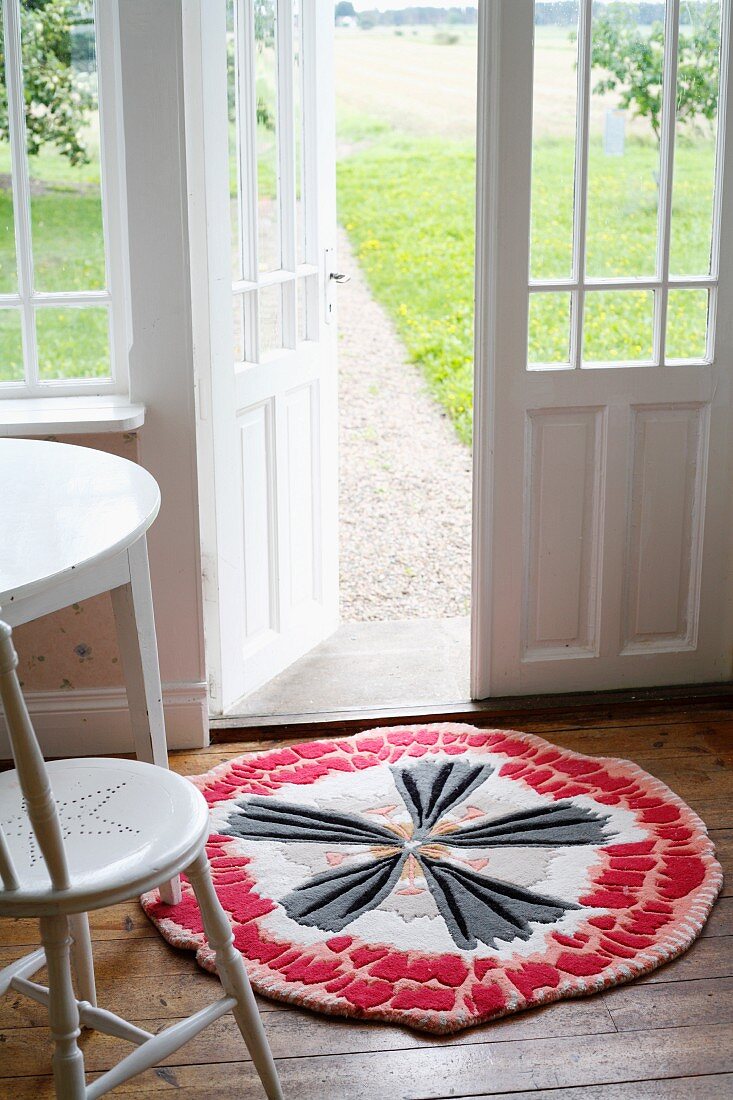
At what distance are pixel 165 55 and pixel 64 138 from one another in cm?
Result: 33

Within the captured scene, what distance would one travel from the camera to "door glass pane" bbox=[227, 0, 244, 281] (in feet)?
9.73

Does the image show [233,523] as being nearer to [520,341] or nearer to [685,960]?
[520,341]

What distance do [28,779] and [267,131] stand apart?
2.28 metres

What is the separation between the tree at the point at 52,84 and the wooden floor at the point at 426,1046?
70.5 inches

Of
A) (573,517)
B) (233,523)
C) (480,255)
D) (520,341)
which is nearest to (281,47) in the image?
(480,255)

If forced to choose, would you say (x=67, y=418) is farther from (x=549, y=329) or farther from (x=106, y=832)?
(x=106, y=832)

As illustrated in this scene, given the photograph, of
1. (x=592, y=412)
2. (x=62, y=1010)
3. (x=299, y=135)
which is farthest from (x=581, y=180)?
(x=62, y=1010)

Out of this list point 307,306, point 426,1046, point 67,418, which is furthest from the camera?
point 307,306

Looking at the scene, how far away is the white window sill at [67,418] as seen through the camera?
278 centimetres

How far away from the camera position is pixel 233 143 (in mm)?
3055

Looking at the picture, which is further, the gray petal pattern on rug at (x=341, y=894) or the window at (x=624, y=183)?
the window at (x=624, y=183)

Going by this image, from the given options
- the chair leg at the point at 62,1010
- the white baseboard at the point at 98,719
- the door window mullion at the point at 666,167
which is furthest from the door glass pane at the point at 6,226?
the chair leg at the point at 62,1010

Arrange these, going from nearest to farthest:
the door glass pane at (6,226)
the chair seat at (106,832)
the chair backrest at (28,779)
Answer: the chair backrest at (28,779) < the chair seat at (106,832) < the door glass pane at (6,226)

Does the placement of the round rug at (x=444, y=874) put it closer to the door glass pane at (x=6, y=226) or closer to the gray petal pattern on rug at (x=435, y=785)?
the gray petal pattern on rug at (x=435, y=785)
